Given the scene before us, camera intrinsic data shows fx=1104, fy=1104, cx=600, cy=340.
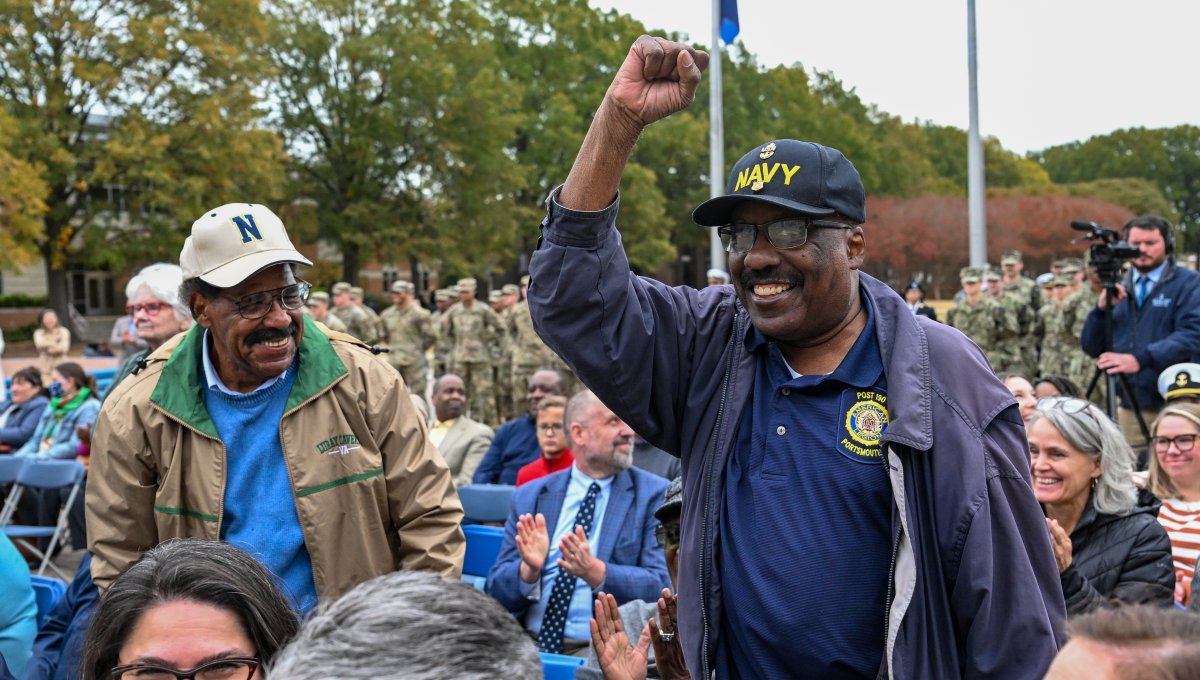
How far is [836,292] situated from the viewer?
6.82ft

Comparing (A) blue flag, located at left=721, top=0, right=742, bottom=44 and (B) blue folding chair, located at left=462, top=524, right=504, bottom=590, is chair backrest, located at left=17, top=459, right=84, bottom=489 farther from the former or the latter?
(A) blue flag, located at left=721, top=0, right=742, bottom=44

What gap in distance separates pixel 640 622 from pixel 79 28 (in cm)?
3094

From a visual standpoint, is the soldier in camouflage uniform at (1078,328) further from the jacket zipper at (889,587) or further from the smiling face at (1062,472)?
the jacket zipper at (889,587)

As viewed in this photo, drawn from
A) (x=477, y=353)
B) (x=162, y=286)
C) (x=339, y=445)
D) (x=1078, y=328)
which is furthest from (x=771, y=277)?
(x=477, y=353)

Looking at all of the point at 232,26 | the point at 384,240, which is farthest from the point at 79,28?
the point at 384,240

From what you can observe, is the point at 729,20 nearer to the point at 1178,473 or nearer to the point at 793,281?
the point at 1178,473

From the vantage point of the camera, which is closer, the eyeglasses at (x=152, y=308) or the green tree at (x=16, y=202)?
the eyeglasses at (x=152, y=308)

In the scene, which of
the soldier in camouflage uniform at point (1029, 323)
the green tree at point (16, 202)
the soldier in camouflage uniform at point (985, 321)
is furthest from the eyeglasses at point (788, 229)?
the green tree at point (16, 202)

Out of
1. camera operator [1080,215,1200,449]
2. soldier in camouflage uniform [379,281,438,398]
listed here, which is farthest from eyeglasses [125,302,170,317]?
soldier in camouflage uniform [379,281,438,398]

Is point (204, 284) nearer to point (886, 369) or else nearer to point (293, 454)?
point (293, 454)

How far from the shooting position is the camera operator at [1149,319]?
6695mm

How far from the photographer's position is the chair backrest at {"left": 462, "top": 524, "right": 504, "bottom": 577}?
199 inches

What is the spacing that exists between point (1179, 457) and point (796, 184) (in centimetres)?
308

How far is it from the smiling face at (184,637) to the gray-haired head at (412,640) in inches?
26.6
